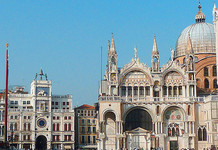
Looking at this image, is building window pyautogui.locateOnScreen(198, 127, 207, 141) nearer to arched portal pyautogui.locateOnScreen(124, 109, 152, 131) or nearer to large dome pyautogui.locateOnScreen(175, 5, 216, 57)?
arched portal pyautogui.locateOnScreen(124, 109, 152, 131)

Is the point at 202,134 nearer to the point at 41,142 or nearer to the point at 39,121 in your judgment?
the point at 39,121

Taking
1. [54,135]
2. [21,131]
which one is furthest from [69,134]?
[21,131]

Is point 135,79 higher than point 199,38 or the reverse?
the reverse

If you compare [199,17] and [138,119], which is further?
[199,17]

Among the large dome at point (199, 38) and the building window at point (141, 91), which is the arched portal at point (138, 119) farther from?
the large dome at point (199, 38)

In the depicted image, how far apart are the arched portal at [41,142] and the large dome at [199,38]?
1208 inches

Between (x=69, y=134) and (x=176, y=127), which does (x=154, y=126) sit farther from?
(x=69, y=134)

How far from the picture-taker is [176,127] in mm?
73062

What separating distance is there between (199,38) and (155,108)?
19.3 m

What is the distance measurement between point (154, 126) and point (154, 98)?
14.7 feet

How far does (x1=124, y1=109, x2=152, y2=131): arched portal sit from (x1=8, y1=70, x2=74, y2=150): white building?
68.3 feet

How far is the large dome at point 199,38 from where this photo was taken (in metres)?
84.2

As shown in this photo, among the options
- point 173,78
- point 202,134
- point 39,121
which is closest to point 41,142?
point 39,121

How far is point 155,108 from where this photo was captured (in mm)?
72938
